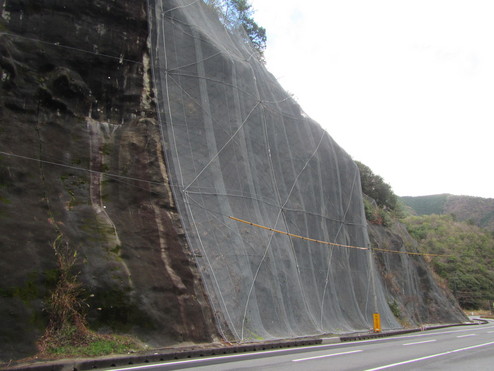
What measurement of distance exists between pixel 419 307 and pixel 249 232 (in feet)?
55.5

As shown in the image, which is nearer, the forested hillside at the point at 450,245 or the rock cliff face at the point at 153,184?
the rock cliff face at the point at 153,184

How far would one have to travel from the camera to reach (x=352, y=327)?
565 inches

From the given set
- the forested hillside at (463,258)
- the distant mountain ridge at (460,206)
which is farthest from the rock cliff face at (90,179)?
the distant mountain ridge at (460,206)

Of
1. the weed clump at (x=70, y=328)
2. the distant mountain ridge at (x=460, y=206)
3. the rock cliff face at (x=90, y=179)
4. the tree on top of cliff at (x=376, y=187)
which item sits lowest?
the weed clump at (x=70, y=328)

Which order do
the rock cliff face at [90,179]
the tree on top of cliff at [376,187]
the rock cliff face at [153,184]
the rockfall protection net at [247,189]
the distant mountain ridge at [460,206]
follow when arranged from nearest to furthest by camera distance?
1. the rock cliff face at [90,179]
2. the rock cliff face at [153,184]
3. the rockfall protection net at [247,189]
4. the tree on top of cliff at [376,187]
5. the distant mountain ridge at [460,206]

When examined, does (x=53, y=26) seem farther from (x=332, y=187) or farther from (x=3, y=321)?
(x=332, y=187)

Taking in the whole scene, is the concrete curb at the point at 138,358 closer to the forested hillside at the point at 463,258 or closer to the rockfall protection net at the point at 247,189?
the rockfall protection net at the point at 247,189

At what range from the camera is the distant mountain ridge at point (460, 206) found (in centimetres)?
8569

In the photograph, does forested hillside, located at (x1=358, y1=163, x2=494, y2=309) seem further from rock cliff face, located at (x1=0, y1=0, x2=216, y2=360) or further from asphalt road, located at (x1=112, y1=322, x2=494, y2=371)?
rock cliff face, located at (x1=0, y1=0, x2=216, y2=360)

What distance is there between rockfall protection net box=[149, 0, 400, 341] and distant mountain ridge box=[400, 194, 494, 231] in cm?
6438

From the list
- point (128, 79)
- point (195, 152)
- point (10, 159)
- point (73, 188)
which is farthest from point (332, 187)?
point (10, 159)

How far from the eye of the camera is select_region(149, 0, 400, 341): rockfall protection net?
33.2 feet

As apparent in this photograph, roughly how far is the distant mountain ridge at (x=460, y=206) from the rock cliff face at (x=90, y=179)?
7197 centimetres

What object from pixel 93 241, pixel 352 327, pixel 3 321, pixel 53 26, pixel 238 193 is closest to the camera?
pixel 3 321
